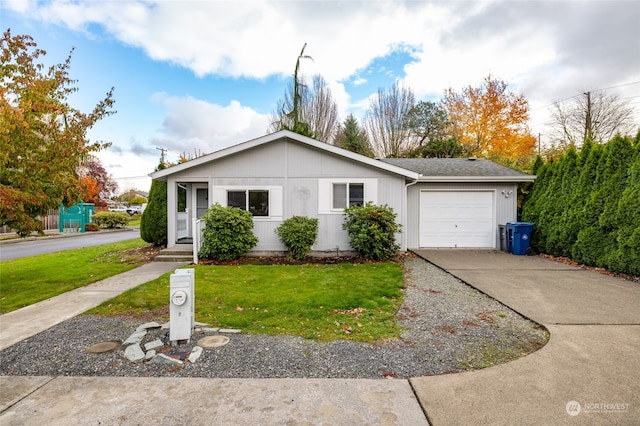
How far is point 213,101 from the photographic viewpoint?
698 inches

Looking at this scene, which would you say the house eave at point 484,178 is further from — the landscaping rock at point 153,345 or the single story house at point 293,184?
the landscaping rock at point 153,345

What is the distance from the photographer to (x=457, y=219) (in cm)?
1099

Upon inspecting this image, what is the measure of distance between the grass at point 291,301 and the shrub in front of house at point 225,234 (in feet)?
3.55

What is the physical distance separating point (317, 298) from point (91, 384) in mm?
3339

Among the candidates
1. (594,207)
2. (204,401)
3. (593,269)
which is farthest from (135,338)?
(594,207)

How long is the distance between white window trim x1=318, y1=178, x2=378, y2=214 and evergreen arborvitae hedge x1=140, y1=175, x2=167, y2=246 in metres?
6.16

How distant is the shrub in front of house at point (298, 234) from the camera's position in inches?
354

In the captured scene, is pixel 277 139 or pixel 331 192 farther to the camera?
pixel 331 192

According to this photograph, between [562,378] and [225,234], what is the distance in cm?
782

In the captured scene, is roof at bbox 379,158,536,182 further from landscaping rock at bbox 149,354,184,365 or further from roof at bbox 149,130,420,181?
landscaping rock at bbox 149,354,184,365

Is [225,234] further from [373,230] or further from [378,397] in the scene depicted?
[378,397]

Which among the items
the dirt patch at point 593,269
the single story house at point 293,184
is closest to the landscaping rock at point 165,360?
the single story house at point 293,184

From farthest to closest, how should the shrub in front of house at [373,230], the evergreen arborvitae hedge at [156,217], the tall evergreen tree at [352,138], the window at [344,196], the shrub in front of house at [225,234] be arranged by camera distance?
the tall evergreen tree at [352,138] < the evergreen arborvitae hedge at [156,217] < the window at [344,196] < the shrub in front of house at [373,230] < the shrub in front of house at [225,234]

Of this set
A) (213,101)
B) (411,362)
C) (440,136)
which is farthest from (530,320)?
(440,136)
